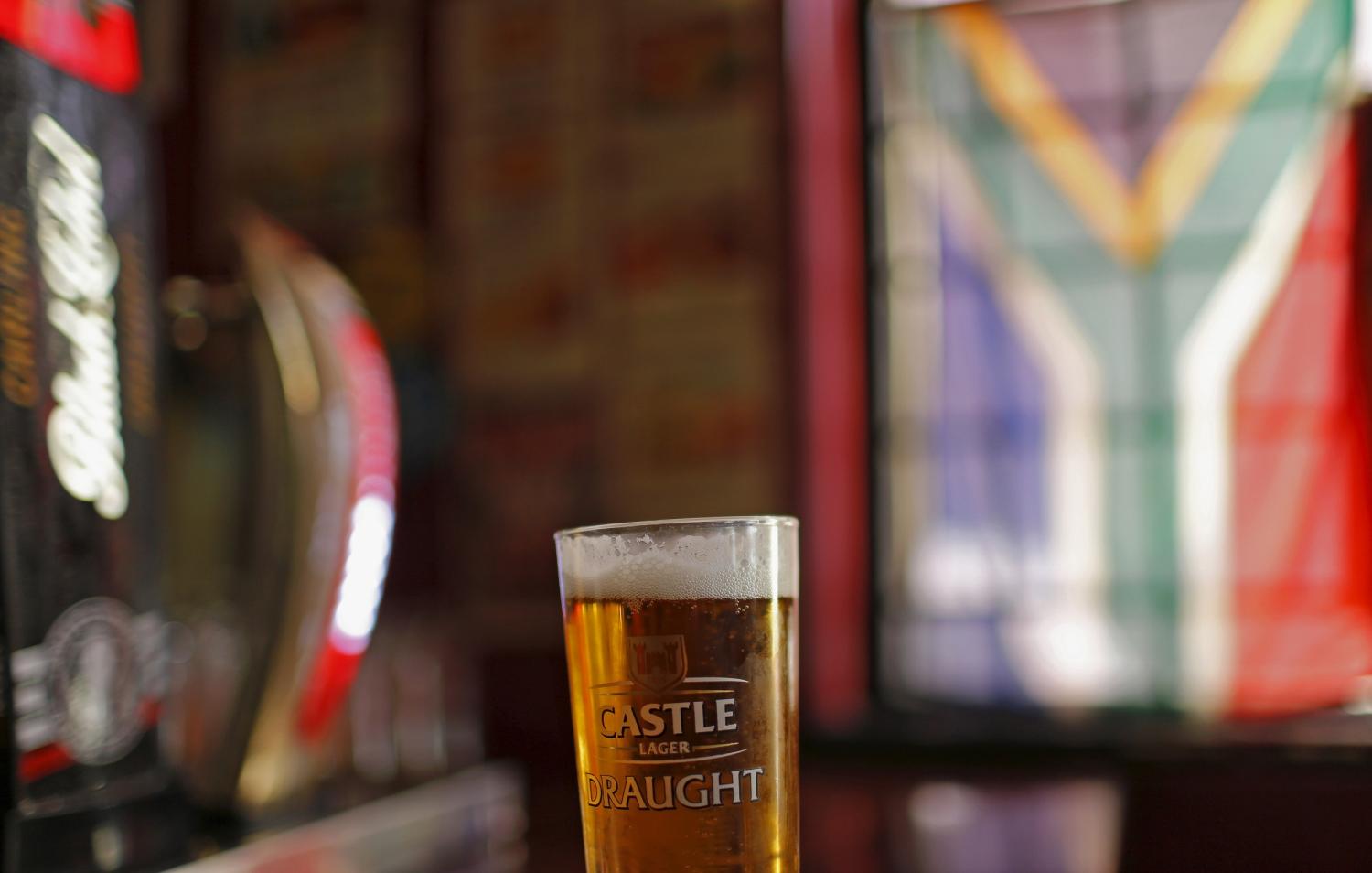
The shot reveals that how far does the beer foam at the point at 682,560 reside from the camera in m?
0.59

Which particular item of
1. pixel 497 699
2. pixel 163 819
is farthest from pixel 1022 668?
pixel 163 819

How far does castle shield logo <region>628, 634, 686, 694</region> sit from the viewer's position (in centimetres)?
58

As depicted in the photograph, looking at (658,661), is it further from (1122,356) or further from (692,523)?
(1122,356)

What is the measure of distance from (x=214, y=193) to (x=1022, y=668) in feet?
6.80

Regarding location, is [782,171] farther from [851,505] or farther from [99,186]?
[99,186]

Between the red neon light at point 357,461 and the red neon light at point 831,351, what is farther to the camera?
the red neon light at point 831,351

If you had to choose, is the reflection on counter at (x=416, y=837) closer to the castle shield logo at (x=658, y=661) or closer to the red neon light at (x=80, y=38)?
the castle shield logo at (x=658, y=661)

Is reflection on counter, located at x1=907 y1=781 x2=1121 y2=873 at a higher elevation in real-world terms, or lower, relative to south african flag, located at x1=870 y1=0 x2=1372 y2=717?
lower

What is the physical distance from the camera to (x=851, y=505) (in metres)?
2.39

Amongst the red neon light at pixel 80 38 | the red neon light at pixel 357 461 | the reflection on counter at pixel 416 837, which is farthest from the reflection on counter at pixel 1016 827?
the red neon light at pixel 80 38

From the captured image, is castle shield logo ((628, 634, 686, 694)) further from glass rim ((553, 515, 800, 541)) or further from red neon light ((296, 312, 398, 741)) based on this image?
red neon light ((296, 312, 398, 741))

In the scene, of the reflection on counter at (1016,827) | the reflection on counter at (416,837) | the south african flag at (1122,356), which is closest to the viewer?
the reflection on counter at (416,837)

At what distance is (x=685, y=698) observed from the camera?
0.57m

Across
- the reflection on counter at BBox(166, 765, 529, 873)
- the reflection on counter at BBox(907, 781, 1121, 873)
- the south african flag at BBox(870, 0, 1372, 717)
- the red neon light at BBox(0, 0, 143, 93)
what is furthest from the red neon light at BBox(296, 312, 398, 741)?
the south african flag at BBox(870, 0, 1372, 717)
